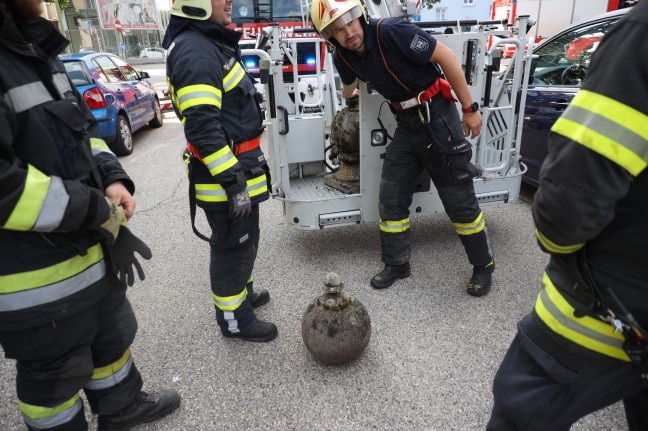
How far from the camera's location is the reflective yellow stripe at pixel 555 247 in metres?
1.16

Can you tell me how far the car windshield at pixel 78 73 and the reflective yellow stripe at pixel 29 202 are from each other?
6.41m

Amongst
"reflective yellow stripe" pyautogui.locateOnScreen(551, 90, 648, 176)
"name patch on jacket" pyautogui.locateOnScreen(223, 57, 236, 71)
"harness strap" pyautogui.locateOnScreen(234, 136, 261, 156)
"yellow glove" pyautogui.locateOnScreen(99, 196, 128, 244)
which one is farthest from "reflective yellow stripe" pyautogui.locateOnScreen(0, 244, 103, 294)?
"reflective yellow stripe" pyautogui.locateOnScreen(551, 90, 648, 176)

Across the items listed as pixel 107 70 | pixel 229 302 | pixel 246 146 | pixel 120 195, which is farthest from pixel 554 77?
pixel 107 70

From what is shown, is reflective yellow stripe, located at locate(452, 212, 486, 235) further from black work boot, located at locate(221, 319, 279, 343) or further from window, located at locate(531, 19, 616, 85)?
window, located at locate(531, 19, 616, 85)

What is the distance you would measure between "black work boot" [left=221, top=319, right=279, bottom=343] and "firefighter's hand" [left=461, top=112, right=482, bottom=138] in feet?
6.06

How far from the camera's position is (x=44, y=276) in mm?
1522

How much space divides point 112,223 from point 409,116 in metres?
1.99

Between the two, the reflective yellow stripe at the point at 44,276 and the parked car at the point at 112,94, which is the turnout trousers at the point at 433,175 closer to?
the reflective yellow stripe at the point at 44,276

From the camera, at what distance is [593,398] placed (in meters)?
1.26

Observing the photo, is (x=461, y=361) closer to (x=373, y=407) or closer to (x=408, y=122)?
(x=373, y=407)

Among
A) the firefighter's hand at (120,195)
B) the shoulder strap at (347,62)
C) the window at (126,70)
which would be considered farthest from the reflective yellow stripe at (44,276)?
the window at (126,70)

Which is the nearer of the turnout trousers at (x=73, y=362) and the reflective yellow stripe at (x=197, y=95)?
the turnout trousers at (x=73, y=362)

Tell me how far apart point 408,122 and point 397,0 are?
1269mm

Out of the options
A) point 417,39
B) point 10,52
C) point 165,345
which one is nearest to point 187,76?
point 10,52
